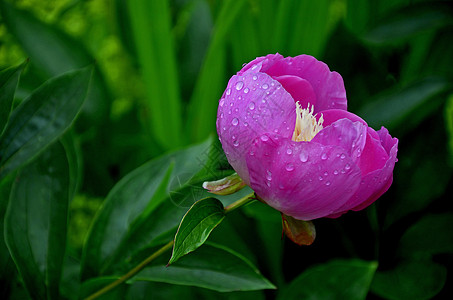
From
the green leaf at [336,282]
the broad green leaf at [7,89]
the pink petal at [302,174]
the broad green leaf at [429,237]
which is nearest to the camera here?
the pink petal at [302,174]

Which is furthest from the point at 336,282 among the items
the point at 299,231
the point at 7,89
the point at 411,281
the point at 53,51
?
the point at 53,51

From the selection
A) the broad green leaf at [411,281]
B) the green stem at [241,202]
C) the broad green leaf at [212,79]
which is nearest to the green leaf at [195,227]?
the green stem at [241,202]

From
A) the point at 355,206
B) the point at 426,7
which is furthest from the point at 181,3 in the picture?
the point at 355,206

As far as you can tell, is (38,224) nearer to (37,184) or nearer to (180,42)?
(37,184)

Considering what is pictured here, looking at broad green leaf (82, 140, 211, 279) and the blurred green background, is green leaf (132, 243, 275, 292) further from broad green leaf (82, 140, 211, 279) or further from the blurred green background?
the blurred green background

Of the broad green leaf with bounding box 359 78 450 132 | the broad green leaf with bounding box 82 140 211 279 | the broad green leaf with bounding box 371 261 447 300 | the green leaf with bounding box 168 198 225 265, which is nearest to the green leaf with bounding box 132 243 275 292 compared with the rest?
the broad green leaf with bounding box 82 140 211 279

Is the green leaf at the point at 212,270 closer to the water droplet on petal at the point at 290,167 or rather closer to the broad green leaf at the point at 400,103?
the water droplet on petal at the point at 290,167
